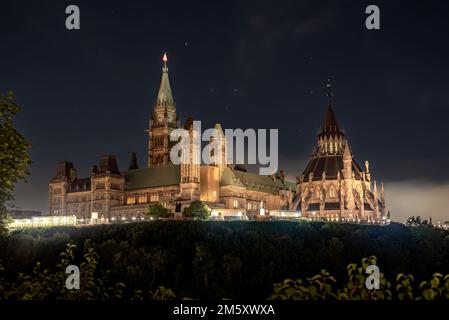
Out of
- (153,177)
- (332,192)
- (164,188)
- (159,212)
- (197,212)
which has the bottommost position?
(197,212)

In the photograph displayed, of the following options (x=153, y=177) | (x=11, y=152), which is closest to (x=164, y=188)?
(x=153, y=177)

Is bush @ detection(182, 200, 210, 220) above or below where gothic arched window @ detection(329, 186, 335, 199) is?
below

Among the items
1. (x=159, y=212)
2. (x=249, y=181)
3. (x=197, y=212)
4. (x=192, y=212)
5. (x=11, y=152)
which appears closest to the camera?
(x=11, y=152)

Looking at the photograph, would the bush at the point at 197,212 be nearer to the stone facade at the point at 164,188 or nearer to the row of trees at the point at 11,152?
the stone facade at the point at 164,188

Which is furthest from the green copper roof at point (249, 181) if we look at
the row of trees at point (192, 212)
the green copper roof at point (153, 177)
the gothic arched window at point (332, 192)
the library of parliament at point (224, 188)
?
the row of trees at point (192, 212)

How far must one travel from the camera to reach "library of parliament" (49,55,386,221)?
151 metres

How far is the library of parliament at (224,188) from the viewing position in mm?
150875

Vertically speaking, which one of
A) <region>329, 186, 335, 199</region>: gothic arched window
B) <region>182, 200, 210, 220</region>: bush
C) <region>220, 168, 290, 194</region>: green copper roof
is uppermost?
<region>220, 168, 290, 194</region>: green copper roof

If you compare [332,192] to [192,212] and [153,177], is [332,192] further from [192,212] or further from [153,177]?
[153,177]

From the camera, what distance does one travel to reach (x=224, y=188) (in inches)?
6363

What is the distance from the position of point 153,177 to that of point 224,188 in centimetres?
2712

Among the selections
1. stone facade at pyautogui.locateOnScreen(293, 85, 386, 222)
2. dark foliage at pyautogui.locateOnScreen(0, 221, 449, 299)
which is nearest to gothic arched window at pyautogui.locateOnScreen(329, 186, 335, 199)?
stone facade at pyautogui.locateOnScreen(293, 85, 386, 222)

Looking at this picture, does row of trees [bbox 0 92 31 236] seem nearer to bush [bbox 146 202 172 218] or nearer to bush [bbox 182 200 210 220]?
bush [bbox 182 200 210 220]
